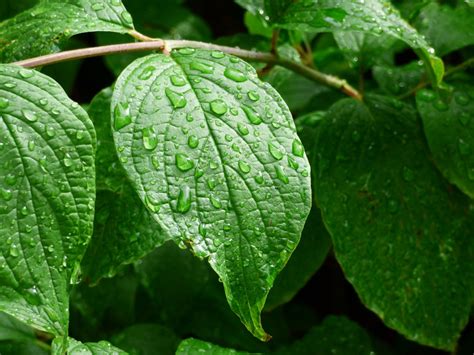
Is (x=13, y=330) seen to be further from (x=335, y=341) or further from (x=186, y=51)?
(x=335, y=341)

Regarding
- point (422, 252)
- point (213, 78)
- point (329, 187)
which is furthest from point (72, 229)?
point (422, 252)

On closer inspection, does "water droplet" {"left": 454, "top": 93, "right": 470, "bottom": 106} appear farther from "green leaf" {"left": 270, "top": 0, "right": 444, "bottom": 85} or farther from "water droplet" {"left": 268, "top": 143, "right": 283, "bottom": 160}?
"water droplet" {"left": 268, "top": 143, "right": 283, "bottom": 160}

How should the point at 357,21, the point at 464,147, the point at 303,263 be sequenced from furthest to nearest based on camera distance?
the point at 303,263, the point at 464,147, the point at 357,21

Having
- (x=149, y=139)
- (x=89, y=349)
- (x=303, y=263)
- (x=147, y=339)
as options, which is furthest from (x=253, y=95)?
(x=147, y=339)

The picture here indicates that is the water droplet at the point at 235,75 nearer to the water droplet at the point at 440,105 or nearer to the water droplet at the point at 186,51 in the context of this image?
the water droplet at the point at 186,51

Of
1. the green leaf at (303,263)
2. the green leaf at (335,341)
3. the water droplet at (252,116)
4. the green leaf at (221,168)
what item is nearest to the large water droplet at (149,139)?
the green leaf at (221,168)
